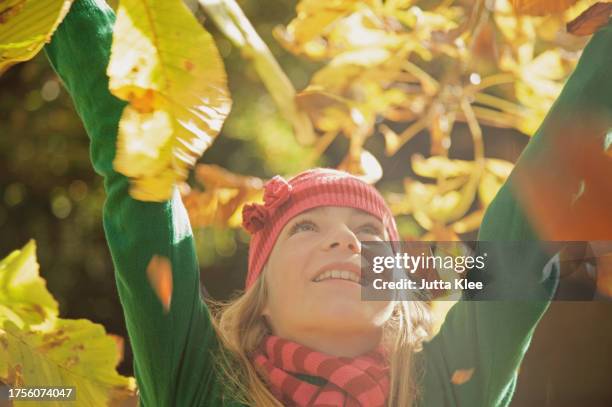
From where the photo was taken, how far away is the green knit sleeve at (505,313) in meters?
0.65

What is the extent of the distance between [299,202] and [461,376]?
208mm

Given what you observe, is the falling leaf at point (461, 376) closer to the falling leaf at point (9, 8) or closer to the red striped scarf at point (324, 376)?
the red striped scarf at point (324, 376)

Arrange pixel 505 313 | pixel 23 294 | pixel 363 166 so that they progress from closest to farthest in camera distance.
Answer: pixel 23 294, pixel 505 313, pixel 363 166

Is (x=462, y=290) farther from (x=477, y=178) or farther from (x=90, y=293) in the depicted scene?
(x=90, y=293)

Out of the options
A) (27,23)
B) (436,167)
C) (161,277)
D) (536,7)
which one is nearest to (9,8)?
(27,23)

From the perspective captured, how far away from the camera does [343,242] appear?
0.73 metres

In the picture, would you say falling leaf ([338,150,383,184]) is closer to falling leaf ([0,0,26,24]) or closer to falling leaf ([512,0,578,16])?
falling leaf ([512,0,578,16])

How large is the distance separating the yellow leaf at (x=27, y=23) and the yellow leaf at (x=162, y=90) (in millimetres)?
33

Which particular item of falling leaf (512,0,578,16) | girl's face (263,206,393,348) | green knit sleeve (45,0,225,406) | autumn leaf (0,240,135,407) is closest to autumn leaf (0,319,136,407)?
autumn leaf (0,240,135,407)

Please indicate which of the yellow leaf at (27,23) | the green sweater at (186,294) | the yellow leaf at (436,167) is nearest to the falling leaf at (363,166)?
the yellow leaf at (436,167)

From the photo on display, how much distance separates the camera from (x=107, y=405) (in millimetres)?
550

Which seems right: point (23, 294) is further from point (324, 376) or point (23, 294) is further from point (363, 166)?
point (363, 166)

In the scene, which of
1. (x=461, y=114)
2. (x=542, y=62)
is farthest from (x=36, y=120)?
(x=542, y=62)

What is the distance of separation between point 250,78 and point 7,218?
0.63 meters
